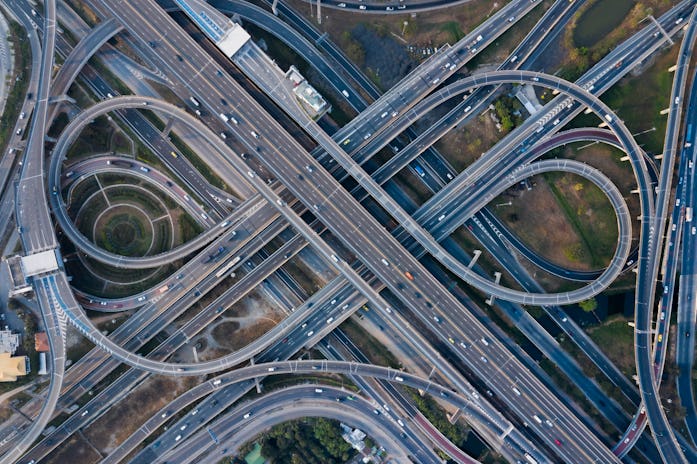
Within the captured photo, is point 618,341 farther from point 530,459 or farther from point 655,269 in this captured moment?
point 530,459

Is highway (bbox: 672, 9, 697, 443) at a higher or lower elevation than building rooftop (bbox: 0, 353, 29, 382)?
lower

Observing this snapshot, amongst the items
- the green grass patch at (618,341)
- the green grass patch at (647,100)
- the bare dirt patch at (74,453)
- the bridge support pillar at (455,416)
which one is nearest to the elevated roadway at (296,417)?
the bridge support pillar at (455,416)

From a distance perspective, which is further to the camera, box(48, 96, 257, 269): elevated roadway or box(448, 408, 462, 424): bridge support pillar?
box(448, 408, 462, 424): bridge support pillar

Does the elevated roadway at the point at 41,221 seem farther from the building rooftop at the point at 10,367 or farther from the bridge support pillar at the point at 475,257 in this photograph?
the bridge support pillar at the point at 475,257

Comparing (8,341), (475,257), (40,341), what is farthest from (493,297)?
(8,341)

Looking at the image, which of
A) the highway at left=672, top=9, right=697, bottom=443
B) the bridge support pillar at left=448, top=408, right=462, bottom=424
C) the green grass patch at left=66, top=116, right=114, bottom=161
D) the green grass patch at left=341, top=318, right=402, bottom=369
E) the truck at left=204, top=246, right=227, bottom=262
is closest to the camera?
the highway at left=672, top=9, right=697, bottom=443

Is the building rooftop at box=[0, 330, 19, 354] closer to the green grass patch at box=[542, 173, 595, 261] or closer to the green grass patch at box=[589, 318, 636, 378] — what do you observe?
the green grass patch at box=[542, 173, 595, 261]

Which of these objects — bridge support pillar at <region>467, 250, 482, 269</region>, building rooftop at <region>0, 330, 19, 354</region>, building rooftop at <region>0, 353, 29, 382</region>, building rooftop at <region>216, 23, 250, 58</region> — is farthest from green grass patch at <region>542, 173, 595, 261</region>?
building rooftop at <region>0, 330, 19, 354</region>
